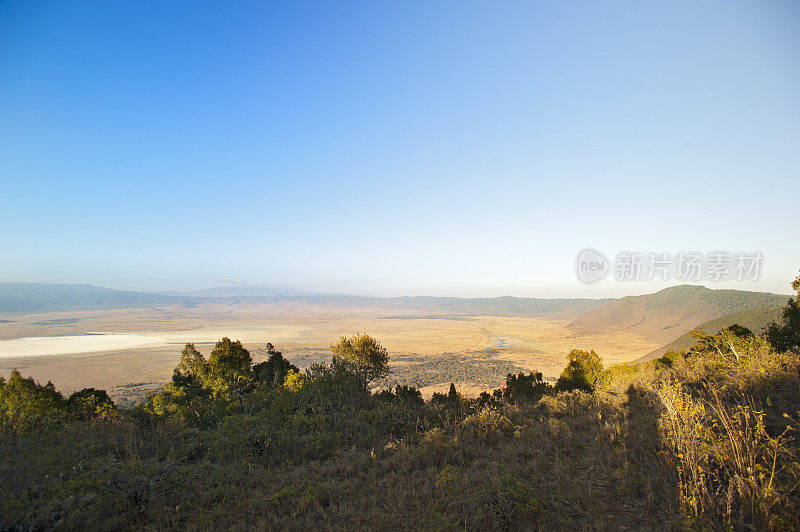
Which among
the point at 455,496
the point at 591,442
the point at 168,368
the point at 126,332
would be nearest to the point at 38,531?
the point at 455,496

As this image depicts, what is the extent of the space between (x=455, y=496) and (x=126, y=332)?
186 m

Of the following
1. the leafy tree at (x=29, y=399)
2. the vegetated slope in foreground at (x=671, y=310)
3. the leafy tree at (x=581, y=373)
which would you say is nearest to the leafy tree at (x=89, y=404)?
the leafy tree at (x=29, y=399)

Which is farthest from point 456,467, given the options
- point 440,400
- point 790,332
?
point 790,332

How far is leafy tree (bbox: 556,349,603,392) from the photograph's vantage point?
2828 centimetres

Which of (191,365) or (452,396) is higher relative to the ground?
(452,396)

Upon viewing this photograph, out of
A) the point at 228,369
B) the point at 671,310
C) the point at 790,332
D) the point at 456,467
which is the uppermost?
the point at 790,332

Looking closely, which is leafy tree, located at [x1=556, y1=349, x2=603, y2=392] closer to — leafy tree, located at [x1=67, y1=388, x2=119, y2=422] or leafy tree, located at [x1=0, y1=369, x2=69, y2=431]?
leafy tree, located at [x1=67, y1=388, x2=119, y2=422]

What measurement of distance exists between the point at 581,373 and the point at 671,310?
162 metres

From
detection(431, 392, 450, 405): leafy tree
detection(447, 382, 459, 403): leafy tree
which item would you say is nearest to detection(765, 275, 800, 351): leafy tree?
detection(447, 382, 459, 403): leafy tree

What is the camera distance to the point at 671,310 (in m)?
147

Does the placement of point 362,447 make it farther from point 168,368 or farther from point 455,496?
point 168,368

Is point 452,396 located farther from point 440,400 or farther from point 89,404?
point 89,404

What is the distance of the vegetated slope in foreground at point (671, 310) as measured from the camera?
394 ft

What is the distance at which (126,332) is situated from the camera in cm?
14088
